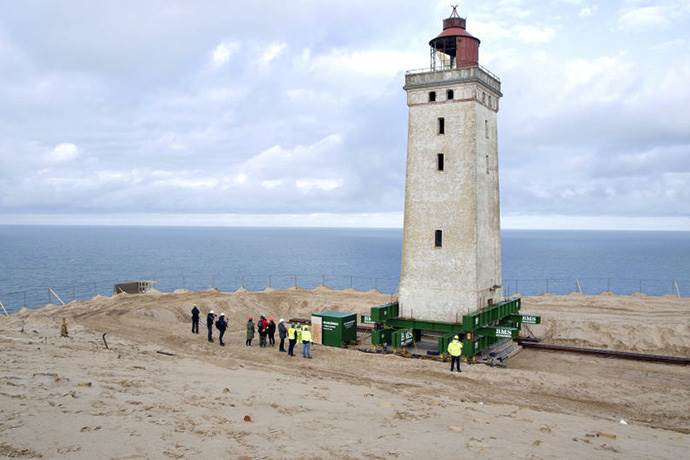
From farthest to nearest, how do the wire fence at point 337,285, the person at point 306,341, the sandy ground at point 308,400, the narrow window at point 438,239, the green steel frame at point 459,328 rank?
the wire fence at point 337,285 < the narrow window at point 438,239 < the green steel frame at point 459,328 < the person at point 306,341 < the sandy ground at point 308,400

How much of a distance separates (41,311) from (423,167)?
25004mm

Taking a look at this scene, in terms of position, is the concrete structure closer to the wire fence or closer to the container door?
the container door

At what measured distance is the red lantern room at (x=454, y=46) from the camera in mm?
27000

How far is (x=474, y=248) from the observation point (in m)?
25.6

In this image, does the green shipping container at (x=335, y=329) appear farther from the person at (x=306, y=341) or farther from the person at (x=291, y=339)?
the person at (x=291, y=339)

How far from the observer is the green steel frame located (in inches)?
972

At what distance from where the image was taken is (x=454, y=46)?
27484 millimetres

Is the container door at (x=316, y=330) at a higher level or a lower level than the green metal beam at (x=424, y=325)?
lower

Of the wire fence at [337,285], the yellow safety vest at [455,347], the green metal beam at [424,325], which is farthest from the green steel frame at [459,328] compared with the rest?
the wire fence at [337,285]

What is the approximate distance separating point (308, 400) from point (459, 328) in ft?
39.7

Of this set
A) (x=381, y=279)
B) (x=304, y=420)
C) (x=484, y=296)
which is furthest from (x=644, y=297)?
(x=381, y=279)

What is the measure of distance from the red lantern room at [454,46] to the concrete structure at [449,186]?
0.05 m

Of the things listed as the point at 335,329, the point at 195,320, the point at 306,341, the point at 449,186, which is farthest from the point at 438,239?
the point at 195,320

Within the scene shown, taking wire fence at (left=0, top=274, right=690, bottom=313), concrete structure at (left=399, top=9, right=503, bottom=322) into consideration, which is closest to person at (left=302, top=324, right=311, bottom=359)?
concrete structure at (left=399, top=9, right=503, bottom=322)
